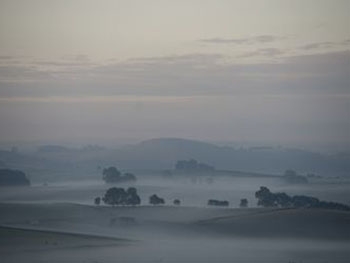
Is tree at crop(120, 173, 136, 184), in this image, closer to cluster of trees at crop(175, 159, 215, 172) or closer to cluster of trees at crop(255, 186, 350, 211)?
cluster of trees at crop(175, 159, 215, 172)

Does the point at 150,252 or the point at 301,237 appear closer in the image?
the point at 150,252

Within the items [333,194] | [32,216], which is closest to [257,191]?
[333,194]

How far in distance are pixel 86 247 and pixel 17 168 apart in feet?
30.0

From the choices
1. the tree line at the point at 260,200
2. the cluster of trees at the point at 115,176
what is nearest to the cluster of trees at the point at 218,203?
the tree line at the point at 260,200

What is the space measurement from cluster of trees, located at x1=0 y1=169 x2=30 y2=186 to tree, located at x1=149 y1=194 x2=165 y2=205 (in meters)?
4.04

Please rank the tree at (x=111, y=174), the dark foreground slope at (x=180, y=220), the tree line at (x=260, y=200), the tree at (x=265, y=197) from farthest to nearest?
1. the tree at (x=111, y=174)
2. the tree at (x=265, y=197)
3. the tree line at (x=260, y=200)
4. the dark foreground slope at (x=180, y=220)

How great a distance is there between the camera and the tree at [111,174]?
19.2 m

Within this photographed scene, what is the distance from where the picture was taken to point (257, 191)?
58.1 ft

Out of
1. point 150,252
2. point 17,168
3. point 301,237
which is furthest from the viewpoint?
point 17,168

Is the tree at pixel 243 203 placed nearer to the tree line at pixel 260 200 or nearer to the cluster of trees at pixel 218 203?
the tree line at pixel 260 200

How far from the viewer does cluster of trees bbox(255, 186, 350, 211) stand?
626 inches

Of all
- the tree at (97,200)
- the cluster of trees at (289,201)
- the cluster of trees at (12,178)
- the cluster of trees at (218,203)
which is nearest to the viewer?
the cluster of trees at (289,201)

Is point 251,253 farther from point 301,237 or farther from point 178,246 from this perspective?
point 301,237

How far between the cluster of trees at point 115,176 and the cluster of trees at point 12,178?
242 cm
